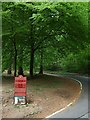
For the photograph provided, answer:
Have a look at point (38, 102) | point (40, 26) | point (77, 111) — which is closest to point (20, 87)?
point (38, 102)

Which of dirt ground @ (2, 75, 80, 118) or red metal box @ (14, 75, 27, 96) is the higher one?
red metal box @ (14, 75, 27, 96)

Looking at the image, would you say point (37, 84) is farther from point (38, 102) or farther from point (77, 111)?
point (77, 111)

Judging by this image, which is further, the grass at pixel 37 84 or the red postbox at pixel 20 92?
the grass at pixel 37 84

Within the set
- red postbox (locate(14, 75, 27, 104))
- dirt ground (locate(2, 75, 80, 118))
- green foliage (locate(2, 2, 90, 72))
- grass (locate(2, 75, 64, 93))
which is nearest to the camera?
dirt ground (locate(2, 75, 80, 118))

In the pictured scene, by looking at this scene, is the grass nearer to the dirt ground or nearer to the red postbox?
the dirt ground

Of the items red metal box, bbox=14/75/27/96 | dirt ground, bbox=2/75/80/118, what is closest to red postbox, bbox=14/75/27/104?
red metal box, bbox=14/75/27/96

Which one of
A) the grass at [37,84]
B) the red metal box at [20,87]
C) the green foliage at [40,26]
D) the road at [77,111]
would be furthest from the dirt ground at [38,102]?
the green foliage at [40,26]

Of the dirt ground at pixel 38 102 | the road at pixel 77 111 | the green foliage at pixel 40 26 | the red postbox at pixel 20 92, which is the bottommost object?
the road at pixel 77 111

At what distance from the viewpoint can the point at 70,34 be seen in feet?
69.7

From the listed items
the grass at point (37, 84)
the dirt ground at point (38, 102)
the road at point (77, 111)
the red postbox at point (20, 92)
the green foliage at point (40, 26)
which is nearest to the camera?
the road at point (77, 111)

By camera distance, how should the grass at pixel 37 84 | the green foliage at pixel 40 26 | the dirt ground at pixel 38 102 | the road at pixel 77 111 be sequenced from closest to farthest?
the road at pixel 77 111, the dirt ground at pixel 38 102, the grass at pixel 37 84, the green foliage at pixel 40 26

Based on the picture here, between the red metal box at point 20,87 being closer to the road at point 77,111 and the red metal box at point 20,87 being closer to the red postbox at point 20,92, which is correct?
the red postbox at point 20,92

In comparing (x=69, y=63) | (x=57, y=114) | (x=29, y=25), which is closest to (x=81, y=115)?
(x=57, y=114)

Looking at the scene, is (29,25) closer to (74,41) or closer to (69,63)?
(74,41)
